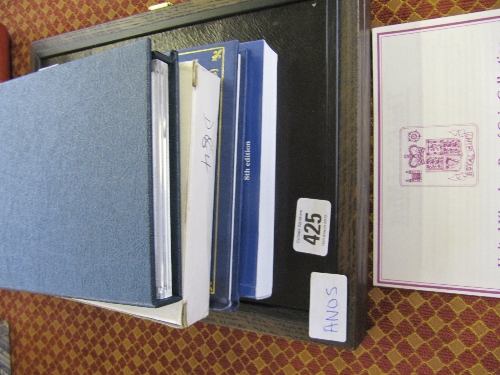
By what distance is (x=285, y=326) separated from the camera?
0.53m

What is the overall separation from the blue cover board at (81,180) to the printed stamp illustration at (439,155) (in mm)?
362

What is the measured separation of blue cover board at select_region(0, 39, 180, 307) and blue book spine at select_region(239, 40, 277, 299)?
141 mm

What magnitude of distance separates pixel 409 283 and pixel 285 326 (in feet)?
0.62

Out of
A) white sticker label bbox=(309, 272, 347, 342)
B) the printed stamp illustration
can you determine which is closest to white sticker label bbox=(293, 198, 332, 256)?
white sticker label bbox=(309, 272, 347, 342)

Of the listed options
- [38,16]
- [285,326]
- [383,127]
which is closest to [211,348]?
[285,326]

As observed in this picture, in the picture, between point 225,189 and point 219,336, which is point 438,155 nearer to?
point 225,189

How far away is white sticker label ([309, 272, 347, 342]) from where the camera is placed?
1.62ft

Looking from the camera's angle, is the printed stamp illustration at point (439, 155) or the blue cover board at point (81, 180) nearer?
the blue cover board at point (81, 180)

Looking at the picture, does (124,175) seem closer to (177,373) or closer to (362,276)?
(362,276)

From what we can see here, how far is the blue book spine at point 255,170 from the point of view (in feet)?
1.63

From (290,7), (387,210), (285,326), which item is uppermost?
(290,7)

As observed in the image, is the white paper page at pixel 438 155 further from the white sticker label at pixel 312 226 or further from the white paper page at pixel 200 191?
the white paper page at pixel 200 191

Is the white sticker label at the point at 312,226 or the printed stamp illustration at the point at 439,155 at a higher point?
the printed stamp illustration at the point at 439,155

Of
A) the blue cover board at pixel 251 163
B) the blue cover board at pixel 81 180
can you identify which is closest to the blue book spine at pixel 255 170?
the blue cover board at pixel 251 163
